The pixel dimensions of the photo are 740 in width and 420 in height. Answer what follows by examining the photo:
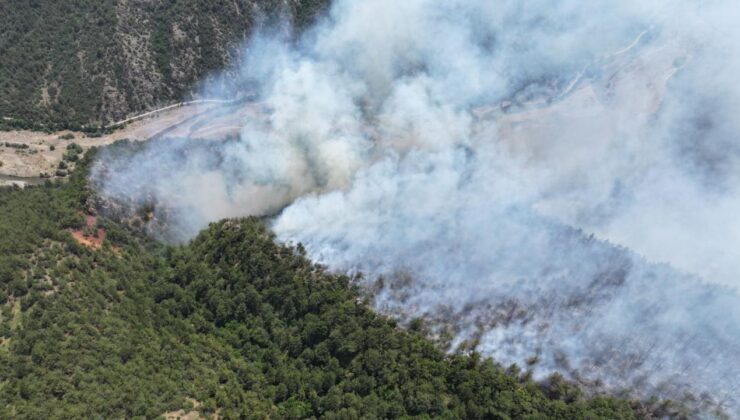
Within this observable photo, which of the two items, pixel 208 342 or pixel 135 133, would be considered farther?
pixel 135 133

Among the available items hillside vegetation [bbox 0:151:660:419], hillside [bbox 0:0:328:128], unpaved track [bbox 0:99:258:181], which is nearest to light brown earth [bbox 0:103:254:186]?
unpaved track [bbox 0:99:258:181]

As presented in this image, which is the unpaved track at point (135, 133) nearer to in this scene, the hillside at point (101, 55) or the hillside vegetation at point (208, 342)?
the hillside at point (101, 55)

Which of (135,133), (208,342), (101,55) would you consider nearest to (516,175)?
(208,342)

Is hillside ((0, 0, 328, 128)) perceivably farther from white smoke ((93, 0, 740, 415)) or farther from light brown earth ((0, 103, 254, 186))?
white smoke ((93, 0, 740, 415))

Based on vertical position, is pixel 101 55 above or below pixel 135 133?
above

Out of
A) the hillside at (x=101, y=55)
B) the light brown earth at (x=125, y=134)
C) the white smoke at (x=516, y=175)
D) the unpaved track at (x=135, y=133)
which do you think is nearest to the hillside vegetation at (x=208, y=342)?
the white smoke at (x=516, y=175)

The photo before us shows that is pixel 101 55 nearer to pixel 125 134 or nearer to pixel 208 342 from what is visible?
pixel 125 134

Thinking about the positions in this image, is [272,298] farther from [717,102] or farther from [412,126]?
[717,102]
